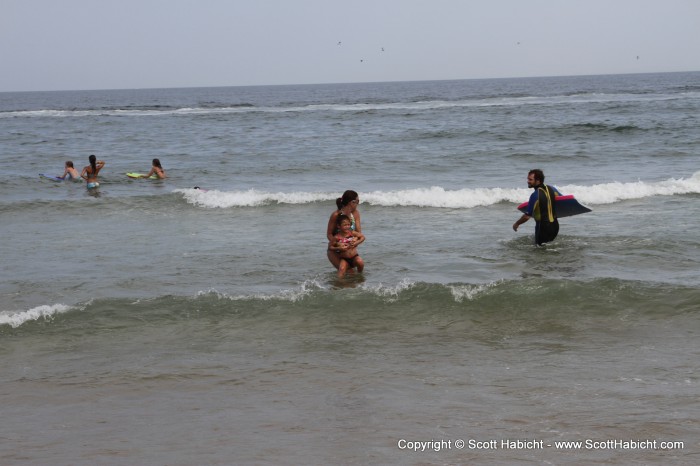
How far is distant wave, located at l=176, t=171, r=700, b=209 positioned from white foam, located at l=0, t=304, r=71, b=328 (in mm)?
7398

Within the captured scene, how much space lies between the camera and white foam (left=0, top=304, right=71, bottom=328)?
7.43 metres

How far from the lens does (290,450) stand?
15.1 feet

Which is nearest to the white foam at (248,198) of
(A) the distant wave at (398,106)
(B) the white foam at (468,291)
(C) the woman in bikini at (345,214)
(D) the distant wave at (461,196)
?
(D) the distant wave at (461,196)

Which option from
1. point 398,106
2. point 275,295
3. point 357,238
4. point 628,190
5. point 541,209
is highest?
point 398,106

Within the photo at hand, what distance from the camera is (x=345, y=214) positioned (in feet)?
28.9

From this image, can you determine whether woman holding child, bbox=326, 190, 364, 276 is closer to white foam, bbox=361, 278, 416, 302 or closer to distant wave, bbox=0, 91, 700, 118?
white foam, bbox=361, 278, 416, 302

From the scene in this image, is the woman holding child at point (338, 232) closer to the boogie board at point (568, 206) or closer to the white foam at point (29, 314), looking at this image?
the boogie board at point (568, 206)

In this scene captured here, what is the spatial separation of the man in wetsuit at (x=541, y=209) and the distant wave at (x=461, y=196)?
13.4 ft

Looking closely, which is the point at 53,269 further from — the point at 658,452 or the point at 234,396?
the point at 658,452

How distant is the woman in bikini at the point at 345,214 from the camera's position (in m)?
8.61

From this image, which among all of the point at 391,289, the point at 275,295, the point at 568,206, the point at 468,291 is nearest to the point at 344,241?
the point at 391,289

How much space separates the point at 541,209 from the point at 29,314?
643 cm

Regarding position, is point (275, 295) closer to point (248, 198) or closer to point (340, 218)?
point (340, 218)

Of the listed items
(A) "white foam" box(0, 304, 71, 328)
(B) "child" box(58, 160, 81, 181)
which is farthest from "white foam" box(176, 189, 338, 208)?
(A) "white foam" box(0, 304, 71, 328)
